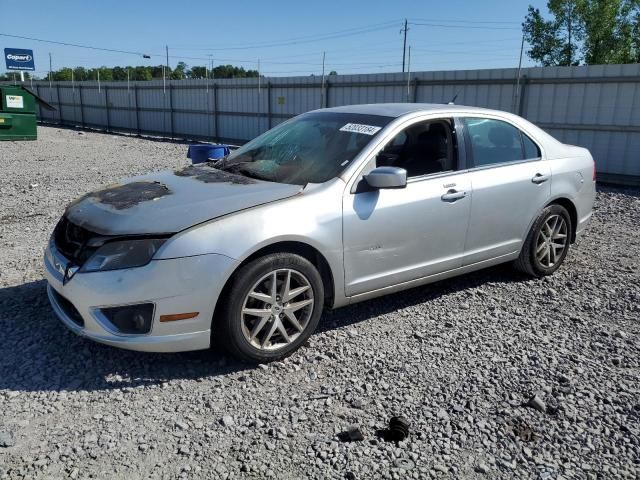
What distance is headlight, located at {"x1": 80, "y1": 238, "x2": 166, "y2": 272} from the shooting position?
3.31 meters

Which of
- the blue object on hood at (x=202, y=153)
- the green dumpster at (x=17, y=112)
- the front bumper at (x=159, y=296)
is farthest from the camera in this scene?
the green dumpster at (x=17, y=112)

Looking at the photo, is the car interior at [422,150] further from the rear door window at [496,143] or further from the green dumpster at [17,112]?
the green dumpster at [17,112]

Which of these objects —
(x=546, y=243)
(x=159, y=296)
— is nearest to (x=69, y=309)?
(x=159, y=296)

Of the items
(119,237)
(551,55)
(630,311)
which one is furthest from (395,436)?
(551,55)

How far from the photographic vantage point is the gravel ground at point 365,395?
9.12 ft

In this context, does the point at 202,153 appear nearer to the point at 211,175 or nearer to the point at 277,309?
the point at 211,175

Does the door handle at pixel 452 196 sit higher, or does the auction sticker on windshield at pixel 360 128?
the auction sticker on windshield at pixel 360 128

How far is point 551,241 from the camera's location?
5.45 m

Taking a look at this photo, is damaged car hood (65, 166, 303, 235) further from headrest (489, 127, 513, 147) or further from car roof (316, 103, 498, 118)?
headrest (489, 127, 513, 147)

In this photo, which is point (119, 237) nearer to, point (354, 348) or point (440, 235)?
point (354, 348)

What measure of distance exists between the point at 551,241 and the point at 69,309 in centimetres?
422

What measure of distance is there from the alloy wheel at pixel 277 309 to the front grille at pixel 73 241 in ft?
3.32

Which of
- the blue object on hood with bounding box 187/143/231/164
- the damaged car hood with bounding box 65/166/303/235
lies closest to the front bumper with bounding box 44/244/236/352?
the damaged car hood with bounding box 65/166/303/235

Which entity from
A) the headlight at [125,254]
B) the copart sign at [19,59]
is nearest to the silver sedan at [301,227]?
the headlight at [125,254]
